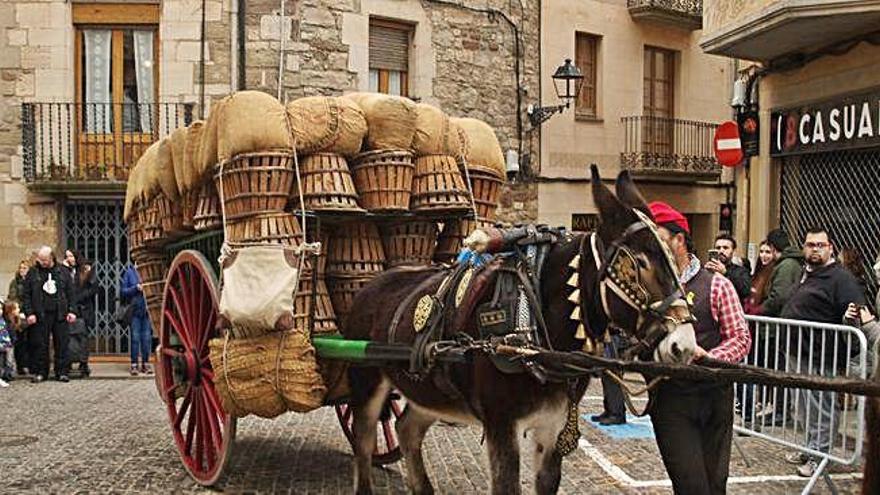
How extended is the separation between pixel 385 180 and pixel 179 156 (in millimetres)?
1517

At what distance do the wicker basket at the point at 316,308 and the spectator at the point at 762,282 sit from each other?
470 cm

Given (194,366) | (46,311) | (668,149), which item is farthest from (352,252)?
(668,149)

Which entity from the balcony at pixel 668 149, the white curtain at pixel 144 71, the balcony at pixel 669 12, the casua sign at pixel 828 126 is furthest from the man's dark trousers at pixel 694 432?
the balcony at pixel 669 12

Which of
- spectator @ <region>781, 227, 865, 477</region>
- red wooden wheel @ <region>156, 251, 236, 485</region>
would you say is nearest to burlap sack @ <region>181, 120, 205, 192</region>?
red wooden wheel @ <region>156, 251, 236, 485</region>

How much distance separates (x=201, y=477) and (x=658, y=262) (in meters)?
3.91

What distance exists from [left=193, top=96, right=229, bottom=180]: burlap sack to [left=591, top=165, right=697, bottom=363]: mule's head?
2.75 meters

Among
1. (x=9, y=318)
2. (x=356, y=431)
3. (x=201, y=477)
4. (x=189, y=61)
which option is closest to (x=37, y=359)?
(x=9, y=318)

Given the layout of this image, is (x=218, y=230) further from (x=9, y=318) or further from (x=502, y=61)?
(x=502, y=61)

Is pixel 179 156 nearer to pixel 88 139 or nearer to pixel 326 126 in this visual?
pixel 326 126

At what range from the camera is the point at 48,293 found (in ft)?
44.3

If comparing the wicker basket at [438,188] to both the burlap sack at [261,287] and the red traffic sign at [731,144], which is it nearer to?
the burlap sack at [261,287]

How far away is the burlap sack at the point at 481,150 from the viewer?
6.96 meters

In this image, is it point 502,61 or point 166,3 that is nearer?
point 166,3

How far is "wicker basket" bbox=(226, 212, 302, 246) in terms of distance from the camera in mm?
6137
